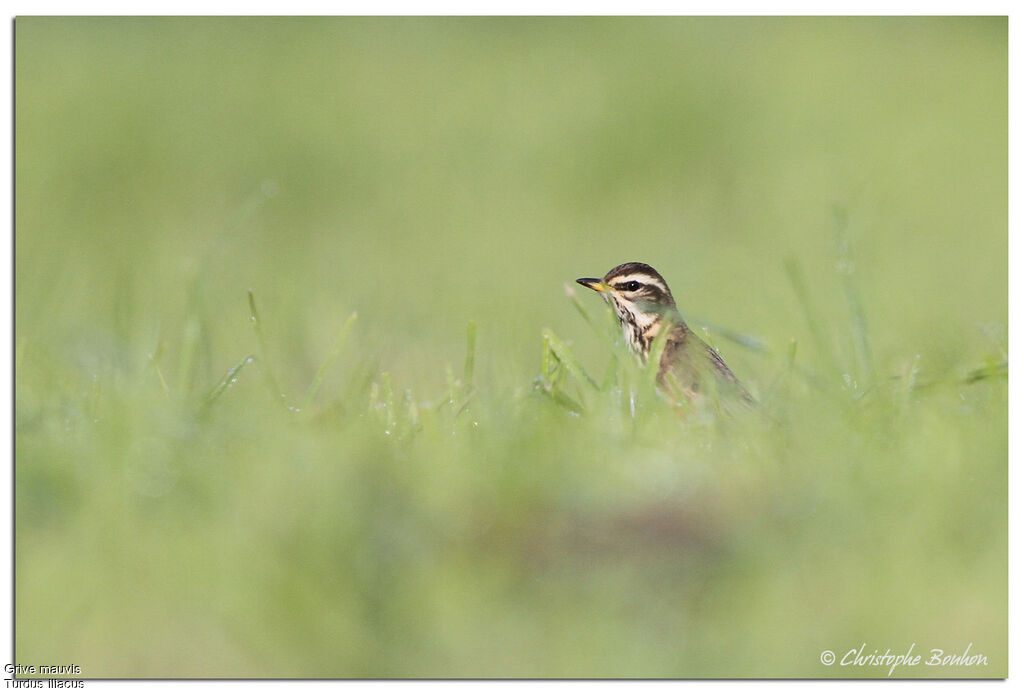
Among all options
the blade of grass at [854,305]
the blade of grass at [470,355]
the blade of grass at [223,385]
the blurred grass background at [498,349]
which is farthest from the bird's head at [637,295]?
the blade of grass at [223,385]

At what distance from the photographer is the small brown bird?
192 inches

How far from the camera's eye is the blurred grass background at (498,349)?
3318 mm

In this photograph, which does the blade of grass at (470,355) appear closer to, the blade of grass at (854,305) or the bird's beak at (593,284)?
the bird's beak at (593,284)

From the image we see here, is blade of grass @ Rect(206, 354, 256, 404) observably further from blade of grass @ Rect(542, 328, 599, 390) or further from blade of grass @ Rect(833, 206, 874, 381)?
blade of grass @ Rect(833, 206, 874, 381)

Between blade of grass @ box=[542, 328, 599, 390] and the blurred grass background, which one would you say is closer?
the blurred grass background

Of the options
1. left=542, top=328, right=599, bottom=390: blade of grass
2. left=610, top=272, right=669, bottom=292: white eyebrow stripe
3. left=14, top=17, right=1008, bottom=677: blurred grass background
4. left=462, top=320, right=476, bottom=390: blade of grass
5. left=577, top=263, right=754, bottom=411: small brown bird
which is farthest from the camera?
left=610, top=272, right=669, bottom=292: white eyebrow stripe

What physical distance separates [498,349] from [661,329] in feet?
2.49

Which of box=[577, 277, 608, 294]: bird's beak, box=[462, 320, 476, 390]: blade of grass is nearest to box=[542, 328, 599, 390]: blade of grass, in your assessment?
box=[462, 320, 476, 390]: blade of grass

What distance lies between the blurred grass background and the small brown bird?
10.6 inches

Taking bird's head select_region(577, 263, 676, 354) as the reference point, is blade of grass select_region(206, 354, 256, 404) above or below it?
below

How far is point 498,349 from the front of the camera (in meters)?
5.37

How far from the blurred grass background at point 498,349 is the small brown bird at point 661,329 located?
0.89 ft

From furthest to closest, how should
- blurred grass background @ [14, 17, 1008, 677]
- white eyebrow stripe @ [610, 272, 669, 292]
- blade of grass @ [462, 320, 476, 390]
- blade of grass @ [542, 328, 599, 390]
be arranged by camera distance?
white eyebrow stripe @ [610, 272, 669, 292] → blade of grass @ [462, 320, 476, 390] → blade of grass @ [542, 328, 599, 390] → blurred grass background @ [14, 17, 1008, 677]

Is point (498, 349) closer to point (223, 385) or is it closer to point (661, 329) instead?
point (661, 329)
